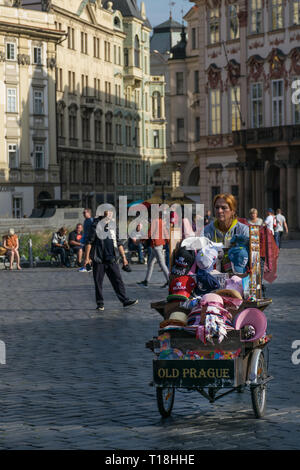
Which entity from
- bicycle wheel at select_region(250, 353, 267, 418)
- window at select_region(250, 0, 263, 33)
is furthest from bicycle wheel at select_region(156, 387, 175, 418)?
window at select_region(250, 0, 263, 33)

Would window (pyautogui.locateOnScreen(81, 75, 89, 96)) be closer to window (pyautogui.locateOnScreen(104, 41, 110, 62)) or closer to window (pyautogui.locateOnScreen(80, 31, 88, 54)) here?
window (pyautogui.locateOnScreen(80, 31, 88, 54))

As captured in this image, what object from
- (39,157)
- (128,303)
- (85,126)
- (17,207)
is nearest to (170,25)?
(85,126)

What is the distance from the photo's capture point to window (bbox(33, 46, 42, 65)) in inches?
2980

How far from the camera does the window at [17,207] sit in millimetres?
73812

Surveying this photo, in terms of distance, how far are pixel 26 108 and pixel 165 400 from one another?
2661 inches

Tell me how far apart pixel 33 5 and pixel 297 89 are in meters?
31.2

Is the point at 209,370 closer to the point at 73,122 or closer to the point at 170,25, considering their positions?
the point at 73,122

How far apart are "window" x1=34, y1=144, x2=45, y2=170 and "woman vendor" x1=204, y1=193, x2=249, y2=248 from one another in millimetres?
66907

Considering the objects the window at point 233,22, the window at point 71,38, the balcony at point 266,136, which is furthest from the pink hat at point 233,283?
the window at point 71,38

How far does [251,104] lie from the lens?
2169 inches

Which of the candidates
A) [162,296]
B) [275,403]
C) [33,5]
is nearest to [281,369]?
[275,403]
